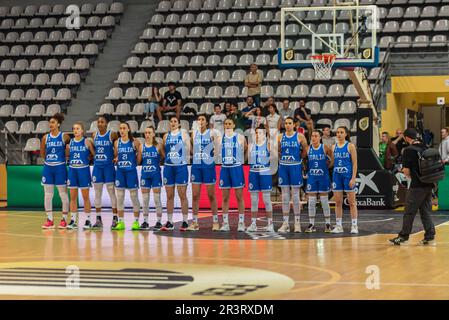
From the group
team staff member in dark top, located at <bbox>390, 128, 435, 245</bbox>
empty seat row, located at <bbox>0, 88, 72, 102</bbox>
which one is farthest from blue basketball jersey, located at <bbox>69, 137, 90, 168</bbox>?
empty seat row, located at <bbox>0, 88, 72, 102</bbox>

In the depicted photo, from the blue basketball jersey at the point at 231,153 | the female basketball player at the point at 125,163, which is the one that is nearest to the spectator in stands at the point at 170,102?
the female basketball player at the point at 125,163

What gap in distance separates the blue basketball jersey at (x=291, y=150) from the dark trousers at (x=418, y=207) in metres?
2.35

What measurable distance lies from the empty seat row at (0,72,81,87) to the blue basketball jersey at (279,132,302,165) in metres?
12.9

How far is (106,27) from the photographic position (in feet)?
93.2

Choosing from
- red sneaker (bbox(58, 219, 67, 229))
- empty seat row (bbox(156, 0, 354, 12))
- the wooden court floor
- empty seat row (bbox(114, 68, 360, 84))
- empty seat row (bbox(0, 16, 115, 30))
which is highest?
empty seat row (bbox(156, 0, 354, 12))

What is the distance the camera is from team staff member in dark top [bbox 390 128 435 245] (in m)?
12.7

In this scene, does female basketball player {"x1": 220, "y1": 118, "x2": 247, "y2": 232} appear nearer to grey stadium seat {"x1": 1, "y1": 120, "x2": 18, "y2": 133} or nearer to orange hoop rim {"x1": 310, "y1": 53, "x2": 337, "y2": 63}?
orange hoop rim {"x1": 310, "y1": 53, "x2": 337, "y2": 63}

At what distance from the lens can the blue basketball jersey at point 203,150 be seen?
1478cm

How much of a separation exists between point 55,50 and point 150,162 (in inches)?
529

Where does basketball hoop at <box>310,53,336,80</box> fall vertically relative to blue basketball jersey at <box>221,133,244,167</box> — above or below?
above

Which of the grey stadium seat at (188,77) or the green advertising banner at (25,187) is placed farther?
the grey stadium seat at (188,77)

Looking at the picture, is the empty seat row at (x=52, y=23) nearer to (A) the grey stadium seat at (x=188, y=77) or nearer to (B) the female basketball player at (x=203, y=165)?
(A) the grey stadium seat at (x=188, y=77)

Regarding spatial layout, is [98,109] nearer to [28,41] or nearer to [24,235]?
[28,41]

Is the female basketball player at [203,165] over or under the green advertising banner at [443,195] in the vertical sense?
over
